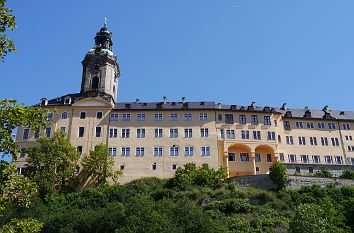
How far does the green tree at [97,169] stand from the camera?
2259 inches

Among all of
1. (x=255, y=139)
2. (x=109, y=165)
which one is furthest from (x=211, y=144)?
(x=109, y=165)

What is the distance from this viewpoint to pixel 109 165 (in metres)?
58.3

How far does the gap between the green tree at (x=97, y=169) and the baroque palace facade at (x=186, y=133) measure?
250 centimetres

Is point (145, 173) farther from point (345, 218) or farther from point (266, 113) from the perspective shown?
point (345, 218)

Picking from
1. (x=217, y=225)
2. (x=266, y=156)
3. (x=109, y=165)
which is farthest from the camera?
(x=266, y=156)

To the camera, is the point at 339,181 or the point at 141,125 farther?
the point at 141,125

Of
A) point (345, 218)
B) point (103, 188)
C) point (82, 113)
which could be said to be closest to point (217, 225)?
point (345, 218)

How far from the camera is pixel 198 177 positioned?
179ft

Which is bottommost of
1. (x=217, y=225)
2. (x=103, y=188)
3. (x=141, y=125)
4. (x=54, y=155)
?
(x=217, y=225)

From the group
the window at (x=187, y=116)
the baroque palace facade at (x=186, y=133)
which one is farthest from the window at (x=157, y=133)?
the window at (x=187, y=116)

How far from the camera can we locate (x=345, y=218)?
145 ft

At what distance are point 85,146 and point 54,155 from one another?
710 cm

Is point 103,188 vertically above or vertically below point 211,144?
below

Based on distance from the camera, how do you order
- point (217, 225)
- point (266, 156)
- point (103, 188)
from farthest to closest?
1. point (266, 156)
2. point (103, 188)
3. point (217, 225)
